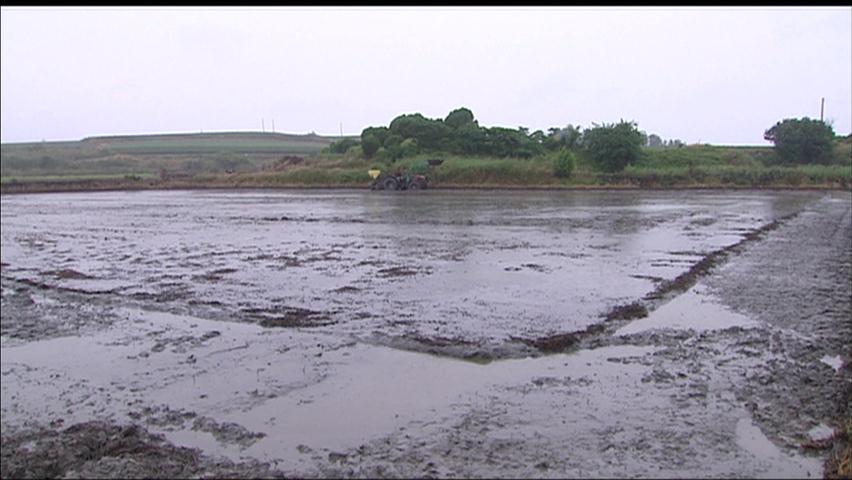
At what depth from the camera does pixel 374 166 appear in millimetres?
46344

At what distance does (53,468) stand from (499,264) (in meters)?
8.65

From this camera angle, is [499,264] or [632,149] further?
[632,149]

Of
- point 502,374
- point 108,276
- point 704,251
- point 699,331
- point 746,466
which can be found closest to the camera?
point 746,466

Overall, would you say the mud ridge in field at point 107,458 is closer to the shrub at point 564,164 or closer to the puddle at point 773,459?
the puddle at point 773,459

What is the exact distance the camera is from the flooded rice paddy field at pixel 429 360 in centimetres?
430

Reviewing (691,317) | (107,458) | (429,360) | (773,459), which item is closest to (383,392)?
(429,360)

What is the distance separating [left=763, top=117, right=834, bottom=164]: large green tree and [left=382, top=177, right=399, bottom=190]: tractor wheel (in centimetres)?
2383

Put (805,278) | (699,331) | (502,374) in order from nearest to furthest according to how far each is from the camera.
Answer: (502,374)
(699,331)
(805,278)

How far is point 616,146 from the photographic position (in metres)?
39.6

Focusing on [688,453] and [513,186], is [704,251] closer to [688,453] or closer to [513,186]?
[688,453]

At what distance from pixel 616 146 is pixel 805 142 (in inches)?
465

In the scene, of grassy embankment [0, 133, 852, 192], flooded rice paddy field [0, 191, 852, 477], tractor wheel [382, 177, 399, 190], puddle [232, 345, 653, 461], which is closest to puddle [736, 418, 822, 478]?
flooded rice paddy field [0, 191, 852, 477]

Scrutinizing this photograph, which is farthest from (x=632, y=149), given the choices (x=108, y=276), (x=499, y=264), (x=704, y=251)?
(x=108, y=276)

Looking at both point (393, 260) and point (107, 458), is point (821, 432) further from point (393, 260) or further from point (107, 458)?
point (393, 260)
